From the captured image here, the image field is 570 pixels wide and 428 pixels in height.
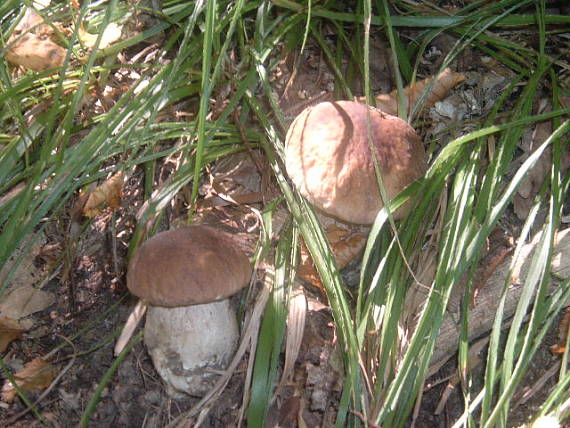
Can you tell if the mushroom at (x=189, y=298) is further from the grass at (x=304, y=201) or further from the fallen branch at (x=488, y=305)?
the fallen branch at (x=488, y=305)

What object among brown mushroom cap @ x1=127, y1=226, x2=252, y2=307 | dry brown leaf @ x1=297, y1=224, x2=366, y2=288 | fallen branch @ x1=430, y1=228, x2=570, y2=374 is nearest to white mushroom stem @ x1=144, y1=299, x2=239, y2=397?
brown mushroom cap @ x1=127, y1=226, x2=252, y2=307

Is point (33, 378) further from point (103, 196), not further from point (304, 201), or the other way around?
point (304, 201)

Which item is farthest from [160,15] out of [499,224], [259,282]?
[499,224]

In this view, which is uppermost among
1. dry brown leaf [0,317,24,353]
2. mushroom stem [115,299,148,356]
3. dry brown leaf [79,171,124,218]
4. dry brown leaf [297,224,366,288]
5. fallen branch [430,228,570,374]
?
dry brown leaf [79,171,124,218]

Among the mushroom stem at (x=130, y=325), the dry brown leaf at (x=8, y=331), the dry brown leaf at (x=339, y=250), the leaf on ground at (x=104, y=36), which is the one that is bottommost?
the dry brown leaf at (x=339, y=250)

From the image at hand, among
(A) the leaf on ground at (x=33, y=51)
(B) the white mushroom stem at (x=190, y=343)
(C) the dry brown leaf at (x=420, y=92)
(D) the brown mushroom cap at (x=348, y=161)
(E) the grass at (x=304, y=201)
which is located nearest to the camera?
(E) the grass at (x=304, y=201)

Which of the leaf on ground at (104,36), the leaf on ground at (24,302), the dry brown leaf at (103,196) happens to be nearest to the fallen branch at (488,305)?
the dry brown leaf at (103,196)

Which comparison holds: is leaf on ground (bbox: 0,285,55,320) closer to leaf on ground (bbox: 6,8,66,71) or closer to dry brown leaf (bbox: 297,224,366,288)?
leaf on ground (bbox: 6,8,66,71)
